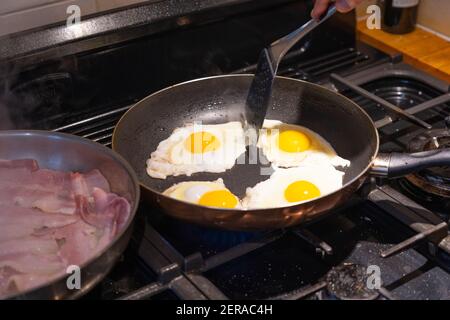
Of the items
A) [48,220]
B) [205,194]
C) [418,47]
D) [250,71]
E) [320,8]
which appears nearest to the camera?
[48,220]

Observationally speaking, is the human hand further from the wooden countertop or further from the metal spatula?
the wooden countertop

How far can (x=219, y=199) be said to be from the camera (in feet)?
3.98

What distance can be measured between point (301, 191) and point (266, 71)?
284 millimetres

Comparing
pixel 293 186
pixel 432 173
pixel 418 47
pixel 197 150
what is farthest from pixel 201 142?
pixel 418 47

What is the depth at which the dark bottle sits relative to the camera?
5.79ft

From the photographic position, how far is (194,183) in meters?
1.27

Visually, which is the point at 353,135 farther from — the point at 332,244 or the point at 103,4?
the point at 103,4

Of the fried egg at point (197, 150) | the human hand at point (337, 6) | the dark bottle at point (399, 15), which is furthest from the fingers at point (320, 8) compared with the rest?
the dark bottle at point (399, 15)

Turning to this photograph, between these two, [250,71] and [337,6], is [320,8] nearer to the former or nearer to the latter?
[337,6]

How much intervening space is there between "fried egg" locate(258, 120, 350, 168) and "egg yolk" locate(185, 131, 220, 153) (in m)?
0.10

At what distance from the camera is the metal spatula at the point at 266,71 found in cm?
133
